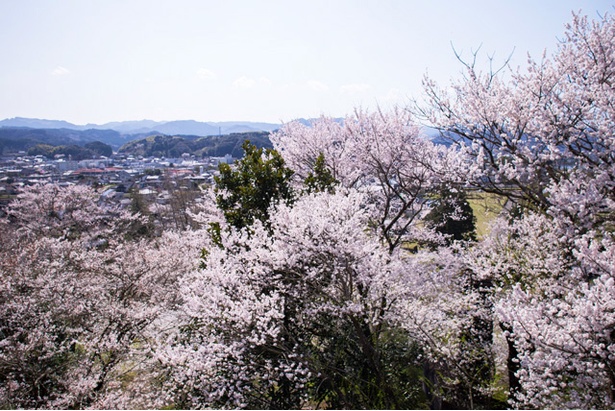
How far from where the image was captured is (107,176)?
258 feet

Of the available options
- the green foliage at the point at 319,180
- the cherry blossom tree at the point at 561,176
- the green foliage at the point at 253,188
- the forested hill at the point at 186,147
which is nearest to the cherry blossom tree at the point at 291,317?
the green foliage at the point at 253,188

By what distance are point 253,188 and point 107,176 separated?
82823 millimetres

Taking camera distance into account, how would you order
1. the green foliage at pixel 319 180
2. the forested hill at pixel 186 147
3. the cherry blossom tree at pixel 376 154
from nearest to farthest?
the green foliage at pixel 319 180, the cherry blossom tree at pixel 376 154, the forested hill at pixel 186 147

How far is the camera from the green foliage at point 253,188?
8.35 meters

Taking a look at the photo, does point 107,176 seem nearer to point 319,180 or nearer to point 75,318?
point 75,318

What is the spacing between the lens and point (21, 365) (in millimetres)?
7957

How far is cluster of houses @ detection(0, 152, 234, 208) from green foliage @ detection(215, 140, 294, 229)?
86 centimetres

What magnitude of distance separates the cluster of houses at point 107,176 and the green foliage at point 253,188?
2.82 feet

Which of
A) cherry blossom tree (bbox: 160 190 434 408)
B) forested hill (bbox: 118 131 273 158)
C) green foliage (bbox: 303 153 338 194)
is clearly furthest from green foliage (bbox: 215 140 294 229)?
forested hill (bbox: 118 131 273 158)

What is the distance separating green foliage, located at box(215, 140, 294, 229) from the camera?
8.35 meters

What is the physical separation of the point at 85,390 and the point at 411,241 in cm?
1096

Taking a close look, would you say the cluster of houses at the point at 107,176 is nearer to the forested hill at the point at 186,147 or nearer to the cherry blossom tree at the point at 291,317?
the cherry blossom tree at the point at 291,317

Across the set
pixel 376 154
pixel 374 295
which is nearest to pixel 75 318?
pixel 374 295

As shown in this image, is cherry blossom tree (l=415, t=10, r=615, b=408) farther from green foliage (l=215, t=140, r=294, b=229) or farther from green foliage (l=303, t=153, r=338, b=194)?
green foliage (l=215, t=140, r=294, b=229)
